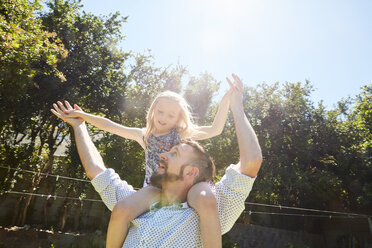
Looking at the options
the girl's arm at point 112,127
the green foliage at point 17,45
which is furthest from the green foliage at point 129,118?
the girl's arm at point 112,127

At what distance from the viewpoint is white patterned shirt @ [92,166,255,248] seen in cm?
101

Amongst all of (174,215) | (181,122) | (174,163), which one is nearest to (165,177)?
(174,163)

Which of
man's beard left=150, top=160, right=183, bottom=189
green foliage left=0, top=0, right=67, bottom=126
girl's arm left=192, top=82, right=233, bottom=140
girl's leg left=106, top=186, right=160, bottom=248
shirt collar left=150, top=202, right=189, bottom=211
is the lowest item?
girl's leg left=106, top=186, right=160, bottom=248

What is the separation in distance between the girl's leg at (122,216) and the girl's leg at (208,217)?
0.22 m

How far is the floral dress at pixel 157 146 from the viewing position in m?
2.30

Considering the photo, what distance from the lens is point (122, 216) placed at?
1.13 meters

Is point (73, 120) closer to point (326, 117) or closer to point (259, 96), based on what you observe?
point (259, 96)

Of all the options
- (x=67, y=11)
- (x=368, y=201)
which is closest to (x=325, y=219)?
(x=368, y=201)

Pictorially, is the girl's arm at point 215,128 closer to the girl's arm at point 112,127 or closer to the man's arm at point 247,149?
the girl's arm at point 112,127

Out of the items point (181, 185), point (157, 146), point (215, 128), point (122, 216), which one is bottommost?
point (122, 216)

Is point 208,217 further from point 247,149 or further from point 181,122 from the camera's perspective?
point 181,122

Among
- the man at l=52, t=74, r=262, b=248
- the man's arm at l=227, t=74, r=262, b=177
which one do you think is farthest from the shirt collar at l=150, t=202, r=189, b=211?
the man's arm at l=227, t=74, r=262, b=177

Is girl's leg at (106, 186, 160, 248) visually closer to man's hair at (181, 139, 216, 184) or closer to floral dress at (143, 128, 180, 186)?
man's hair at (181, 139, 216, 184)

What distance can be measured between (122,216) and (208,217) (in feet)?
1.09
